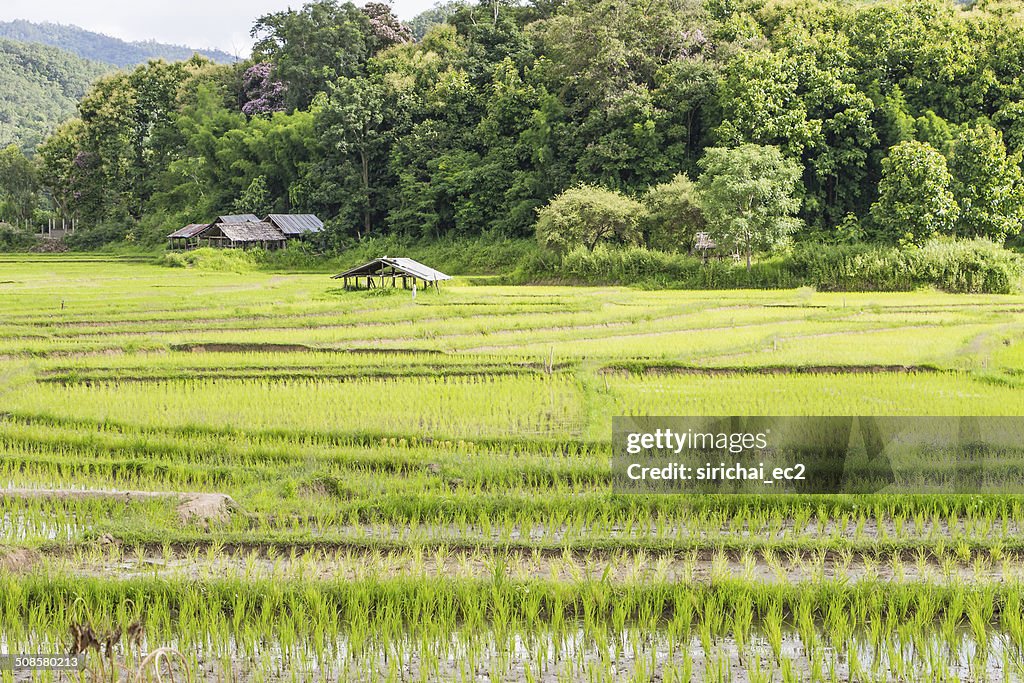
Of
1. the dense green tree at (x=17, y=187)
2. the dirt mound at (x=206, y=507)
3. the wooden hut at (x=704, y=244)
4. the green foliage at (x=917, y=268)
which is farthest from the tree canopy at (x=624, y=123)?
the dirt mound at (x=206, y=507)

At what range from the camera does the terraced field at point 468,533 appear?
14.5ft

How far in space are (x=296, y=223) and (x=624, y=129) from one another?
12.8m

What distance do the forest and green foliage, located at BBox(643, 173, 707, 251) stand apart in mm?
62

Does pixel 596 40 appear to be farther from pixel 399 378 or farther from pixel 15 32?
pixel 15 32

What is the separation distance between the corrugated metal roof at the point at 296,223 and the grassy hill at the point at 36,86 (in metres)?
50.6

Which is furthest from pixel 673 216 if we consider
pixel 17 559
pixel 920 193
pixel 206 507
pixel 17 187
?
pixel 17 187

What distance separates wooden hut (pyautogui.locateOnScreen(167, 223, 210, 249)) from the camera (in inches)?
1380

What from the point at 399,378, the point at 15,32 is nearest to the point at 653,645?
the point at 399,378

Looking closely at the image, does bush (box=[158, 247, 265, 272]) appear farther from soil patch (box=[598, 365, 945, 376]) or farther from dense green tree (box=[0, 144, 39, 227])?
soil patch (box=[598, 365, 945, 376])

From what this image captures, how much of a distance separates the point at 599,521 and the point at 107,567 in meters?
2.88

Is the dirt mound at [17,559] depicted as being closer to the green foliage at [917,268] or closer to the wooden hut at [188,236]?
the green foliage at [917,268]

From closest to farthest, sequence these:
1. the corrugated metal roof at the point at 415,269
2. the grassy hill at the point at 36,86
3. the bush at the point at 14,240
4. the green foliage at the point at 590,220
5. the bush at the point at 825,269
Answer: the corrugated metal roof at the point at 415,269 → the bush at the point at 825,269 → the green foliage at the point at 590,220 → the bush at the point at 14,240 → the grassy hill at the point at 36,86

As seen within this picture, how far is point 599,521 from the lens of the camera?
20.0 ft

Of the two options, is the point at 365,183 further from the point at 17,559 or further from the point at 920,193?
the point at 17,559
